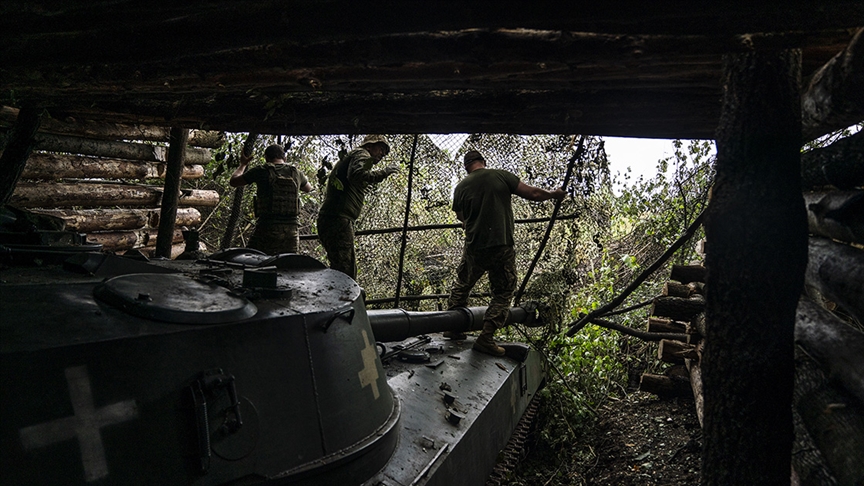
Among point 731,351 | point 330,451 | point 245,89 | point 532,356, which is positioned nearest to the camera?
point 731,351

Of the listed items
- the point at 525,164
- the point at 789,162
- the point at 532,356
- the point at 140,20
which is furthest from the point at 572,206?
the point at 140,20

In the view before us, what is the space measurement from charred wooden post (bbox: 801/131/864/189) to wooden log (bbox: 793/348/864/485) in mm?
972

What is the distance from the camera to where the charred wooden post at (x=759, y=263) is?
2256 mm

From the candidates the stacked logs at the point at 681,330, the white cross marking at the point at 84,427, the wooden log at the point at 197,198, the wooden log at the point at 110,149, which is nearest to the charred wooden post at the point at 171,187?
the wooden log at the point at 110,149

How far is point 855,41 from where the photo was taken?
7.25ft

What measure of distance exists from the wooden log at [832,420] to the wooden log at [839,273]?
1.45 ft

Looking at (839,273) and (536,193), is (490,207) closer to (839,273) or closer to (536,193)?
(536,193)

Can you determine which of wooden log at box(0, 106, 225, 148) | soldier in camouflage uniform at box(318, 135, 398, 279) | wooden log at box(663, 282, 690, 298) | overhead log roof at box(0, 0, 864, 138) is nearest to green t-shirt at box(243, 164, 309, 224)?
soldier in camouflage uniform at box(318, 135, 398, 279)

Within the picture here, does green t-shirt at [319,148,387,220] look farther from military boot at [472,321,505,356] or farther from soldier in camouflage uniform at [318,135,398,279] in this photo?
military boot at [472,321,505,356]

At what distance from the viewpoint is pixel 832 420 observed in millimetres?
2805

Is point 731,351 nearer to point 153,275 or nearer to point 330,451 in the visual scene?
point 330,451

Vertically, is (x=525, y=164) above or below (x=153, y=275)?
above

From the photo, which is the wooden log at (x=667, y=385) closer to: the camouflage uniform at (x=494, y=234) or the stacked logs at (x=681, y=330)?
the stacked logs at (x=681, y=330)

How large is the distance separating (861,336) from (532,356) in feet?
13.7
